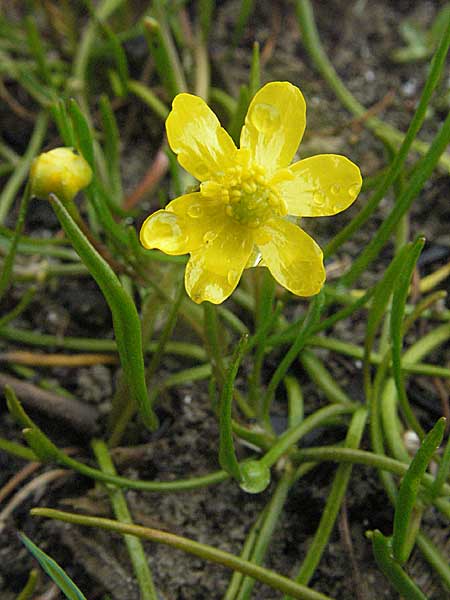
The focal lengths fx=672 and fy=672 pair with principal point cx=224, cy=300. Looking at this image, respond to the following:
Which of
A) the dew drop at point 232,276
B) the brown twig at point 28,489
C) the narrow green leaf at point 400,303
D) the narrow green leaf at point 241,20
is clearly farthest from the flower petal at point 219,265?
the narrow green leaf at point 241,20

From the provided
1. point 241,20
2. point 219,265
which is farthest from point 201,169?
point 241,20

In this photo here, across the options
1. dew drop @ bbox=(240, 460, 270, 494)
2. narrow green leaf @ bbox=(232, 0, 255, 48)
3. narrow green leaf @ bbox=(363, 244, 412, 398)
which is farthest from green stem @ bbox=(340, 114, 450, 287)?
narrow green leaf @ bbox=(232, 0, 255, 48)

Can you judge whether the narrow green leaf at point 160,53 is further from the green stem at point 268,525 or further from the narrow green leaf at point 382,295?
the green stem at point 268,525

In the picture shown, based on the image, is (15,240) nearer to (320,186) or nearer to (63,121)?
(63,121)

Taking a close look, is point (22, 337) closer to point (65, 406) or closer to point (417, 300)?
point (65, 406)

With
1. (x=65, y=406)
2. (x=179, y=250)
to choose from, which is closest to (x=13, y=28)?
(x=65, y=406)

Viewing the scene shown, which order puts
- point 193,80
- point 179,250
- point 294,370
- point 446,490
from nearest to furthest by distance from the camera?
point 179,250 < point 446,490 < point 294,370 < point 193,80

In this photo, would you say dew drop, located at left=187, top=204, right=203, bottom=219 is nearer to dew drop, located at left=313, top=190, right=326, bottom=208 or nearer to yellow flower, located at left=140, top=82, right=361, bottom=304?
yellow flower, located at left=140, top=82, right=361, bottom=304
